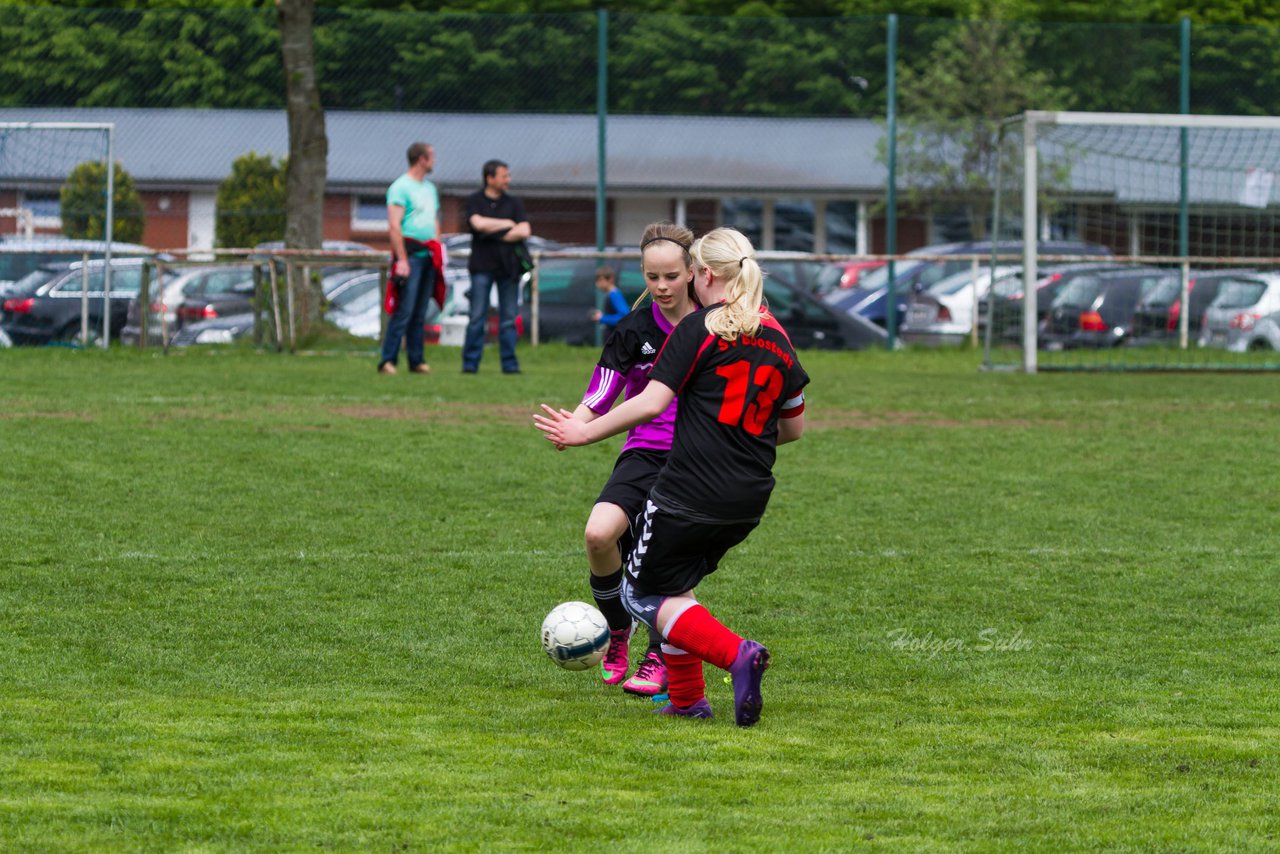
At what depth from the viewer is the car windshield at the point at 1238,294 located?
22438 mm

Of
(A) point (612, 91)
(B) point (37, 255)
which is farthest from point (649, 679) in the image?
(A) point (612, 91)

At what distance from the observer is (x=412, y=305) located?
16.0 m

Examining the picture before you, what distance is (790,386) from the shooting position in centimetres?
524

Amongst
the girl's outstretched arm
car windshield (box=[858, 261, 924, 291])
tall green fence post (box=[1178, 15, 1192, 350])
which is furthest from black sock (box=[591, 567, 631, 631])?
car windshield (box=[858, 261, 924, 291])

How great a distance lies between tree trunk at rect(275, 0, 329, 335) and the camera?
22016 mm

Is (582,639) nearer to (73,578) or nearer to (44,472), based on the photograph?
(73,578)

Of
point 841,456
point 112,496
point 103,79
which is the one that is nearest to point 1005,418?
point 841,456

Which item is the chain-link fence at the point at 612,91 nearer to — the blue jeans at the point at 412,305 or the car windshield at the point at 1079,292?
the car windshield at the point at 1079,292

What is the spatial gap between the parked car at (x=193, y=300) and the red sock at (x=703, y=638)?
635 inches

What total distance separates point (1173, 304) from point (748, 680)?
1851 cm

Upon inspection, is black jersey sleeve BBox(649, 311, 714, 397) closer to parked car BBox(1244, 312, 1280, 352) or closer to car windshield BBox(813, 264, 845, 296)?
parked car BBox(1244, 312, 1280, 352)

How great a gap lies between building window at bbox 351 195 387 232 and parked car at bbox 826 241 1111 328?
1524 cm

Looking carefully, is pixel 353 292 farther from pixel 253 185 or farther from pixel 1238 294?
pixel 253 185
